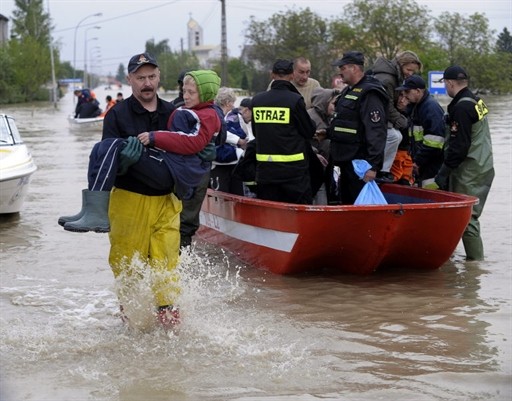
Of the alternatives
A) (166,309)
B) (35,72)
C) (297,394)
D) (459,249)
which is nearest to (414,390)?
(297,394)

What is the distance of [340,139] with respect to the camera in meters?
9.13

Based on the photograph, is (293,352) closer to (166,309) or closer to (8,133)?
(166,309)

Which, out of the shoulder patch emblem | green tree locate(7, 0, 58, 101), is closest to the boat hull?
the shoulder patch emblem

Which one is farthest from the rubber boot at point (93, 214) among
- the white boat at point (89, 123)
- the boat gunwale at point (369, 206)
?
the white boat at point (89, 123)

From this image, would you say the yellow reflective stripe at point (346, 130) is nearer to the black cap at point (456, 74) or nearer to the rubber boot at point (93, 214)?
the black cap at point (456, 74)

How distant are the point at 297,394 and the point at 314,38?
2499 inches

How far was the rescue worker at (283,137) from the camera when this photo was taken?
348 inches

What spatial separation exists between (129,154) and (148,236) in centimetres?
65

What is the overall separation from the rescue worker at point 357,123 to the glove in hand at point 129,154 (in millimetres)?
3128

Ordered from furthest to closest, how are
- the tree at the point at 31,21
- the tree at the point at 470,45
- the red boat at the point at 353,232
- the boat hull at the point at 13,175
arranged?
the tree at the point at 31,21 < the tree at the point at 470,45 < the boat hull at the point at 13,175 < the red boat at the point at 353,232

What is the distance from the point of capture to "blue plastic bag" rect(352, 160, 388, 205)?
8906 mm

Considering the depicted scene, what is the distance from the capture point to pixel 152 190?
21.5 ft

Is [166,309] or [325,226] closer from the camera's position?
[166,309]

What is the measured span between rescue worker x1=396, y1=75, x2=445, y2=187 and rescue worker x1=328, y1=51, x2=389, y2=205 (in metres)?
0.66
